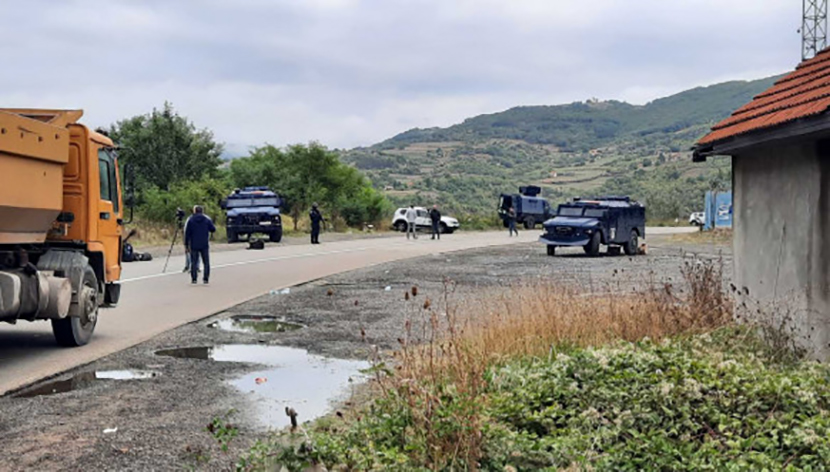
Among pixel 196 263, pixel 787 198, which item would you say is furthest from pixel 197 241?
pixel 787 198

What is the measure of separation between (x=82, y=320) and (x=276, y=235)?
2792cm

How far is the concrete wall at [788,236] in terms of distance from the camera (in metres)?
8.61

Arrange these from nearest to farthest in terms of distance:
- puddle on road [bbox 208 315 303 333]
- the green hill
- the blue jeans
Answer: puddle on road [bbox 208 315 303 333] → the blue jeans → the green hill

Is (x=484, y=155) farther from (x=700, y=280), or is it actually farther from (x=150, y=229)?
(x=700, y=280)

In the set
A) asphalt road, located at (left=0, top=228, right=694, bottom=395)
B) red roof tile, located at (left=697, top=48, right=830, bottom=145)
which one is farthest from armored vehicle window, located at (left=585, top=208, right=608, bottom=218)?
red roof tile, located at (left=697, top=48, right=830, bottom=145)

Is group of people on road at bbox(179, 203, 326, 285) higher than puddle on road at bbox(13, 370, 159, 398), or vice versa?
group of people on road at bbox(179, 203, 326, 285)

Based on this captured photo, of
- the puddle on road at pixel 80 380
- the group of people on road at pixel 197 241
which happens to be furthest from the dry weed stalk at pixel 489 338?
the group of people on road at pixel 197 241

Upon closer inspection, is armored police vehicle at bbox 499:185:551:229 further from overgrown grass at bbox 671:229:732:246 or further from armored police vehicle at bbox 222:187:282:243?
armored police vehicle at bbox 222:187:282:243

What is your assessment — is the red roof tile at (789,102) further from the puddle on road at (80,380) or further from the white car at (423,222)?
the white car at (423,222)

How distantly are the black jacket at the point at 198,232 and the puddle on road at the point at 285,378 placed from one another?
872cm

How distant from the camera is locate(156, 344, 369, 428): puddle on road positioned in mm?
7891

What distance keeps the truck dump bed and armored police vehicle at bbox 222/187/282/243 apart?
27091 millimetres

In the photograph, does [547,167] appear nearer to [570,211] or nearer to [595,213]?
[570,211]

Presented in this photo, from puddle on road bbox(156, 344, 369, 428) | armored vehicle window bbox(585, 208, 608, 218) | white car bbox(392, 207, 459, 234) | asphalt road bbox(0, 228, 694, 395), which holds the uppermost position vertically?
armored vehicle window bbox(585, 208, 608, 218)
